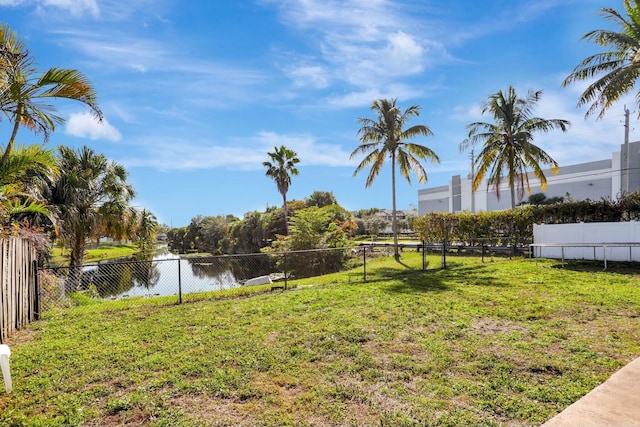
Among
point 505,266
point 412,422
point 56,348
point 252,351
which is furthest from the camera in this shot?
point 505,266

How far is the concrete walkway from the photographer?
240cm

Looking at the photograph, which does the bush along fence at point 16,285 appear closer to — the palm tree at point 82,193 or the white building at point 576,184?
the palm tree at point 82,193

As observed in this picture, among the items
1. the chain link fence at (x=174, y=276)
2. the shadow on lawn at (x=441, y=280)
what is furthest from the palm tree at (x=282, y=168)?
the shadow on lawn at (x=441, y=280)

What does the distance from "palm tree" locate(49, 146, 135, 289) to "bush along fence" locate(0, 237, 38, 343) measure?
3.50 metres

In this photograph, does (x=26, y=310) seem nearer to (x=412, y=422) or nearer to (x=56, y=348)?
(x=56, y=348)

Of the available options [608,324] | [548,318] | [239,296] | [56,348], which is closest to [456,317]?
[548,318]

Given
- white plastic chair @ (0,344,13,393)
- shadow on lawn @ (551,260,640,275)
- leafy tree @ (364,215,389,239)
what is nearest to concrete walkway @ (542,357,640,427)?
white plastic chair @ (0,344,13,393)

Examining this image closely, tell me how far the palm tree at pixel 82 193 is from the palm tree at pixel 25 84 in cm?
508

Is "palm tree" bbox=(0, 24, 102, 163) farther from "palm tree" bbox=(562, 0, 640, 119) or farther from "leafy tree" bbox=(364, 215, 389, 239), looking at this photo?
"leafy tree" bbox=(364, 215, 389, 239)

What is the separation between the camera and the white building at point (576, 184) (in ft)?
112

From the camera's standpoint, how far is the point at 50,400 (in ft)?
10.6

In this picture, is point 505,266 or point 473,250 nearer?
point 505,266

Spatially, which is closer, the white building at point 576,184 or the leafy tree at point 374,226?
the white building at point 576,184

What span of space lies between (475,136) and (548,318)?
16.8 metres
